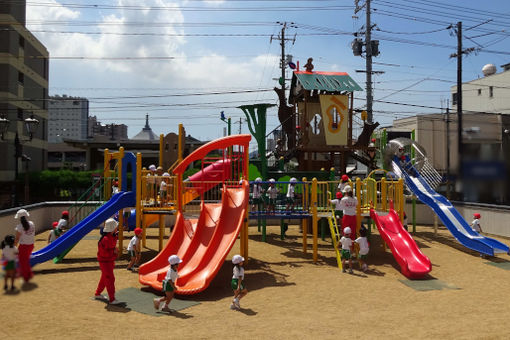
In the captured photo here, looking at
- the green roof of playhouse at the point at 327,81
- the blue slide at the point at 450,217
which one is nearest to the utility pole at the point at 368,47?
the green roof of playhouse at the point at 327,81

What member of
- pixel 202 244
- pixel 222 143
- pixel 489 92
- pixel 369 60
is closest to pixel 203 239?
pixel 202 244

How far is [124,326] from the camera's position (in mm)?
7699

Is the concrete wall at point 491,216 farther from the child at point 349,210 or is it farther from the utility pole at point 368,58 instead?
the child at point 349,210

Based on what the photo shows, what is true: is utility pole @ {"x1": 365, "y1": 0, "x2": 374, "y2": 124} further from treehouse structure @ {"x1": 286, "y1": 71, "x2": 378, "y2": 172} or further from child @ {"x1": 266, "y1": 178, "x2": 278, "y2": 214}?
child @ {"x1": 266, "y1": 178, "x2": 278, "y2": 214}

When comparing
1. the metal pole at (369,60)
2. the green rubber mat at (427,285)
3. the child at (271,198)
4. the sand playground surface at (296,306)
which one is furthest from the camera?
the metal pole at (369,60)

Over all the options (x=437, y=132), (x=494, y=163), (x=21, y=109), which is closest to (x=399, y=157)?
(x=494, y=163)

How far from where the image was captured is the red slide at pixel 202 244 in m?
10.2

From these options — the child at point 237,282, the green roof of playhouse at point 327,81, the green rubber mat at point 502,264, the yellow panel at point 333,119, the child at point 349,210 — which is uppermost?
the green roof of playhouse at point 327,81

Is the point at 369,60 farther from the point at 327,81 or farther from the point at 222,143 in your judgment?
the point at 222,143

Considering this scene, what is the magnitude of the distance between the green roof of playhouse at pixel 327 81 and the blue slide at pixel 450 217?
4586 mm

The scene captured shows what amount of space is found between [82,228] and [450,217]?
13.8 meters

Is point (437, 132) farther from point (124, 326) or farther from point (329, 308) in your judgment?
point (124, 326)

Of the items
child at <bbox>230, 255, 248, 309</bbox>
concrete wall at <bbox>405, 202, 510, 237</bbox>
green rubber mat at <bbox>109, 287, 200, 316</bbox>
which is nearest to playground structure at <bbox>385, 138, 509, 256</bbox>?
concrete wall at <bbox>405, 202, 510, 237</bbox>

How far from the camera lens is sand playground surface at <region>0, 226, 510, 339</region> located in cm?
746
